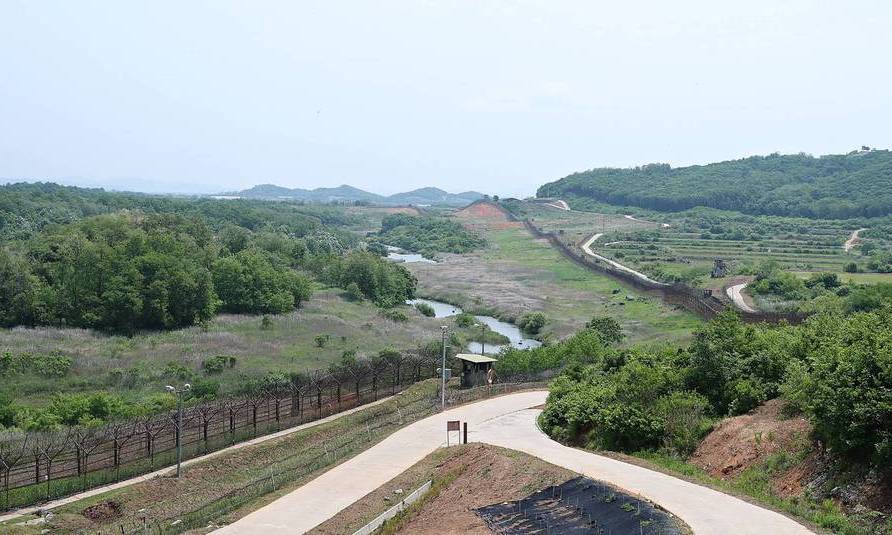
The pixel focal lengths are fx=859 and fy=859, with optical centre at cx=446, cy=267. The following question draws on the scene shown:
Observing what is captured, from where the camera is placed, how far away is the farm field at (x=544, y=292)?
73.9 m

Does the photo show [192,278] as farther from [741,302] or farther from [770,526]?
[770,526]

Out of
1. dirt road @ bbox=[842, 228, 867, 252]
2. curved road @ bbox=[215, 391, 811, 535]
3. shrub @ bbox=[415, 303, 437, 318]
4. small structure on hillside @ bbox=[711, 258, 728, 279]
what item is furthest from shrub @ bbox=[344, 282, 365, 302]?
dirt road @ bbox=[842, 228, 867, 252]

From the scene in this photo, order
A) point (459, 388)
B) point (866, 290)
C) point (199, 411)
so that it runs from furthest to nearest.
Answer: point (866, 290)
point (459, 388)
point (199, 411)

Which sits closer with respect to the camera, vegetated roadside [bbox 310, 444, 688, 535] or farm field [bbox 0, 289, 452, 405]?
vegetated roadside [bbox 310, 444, 688, 535]

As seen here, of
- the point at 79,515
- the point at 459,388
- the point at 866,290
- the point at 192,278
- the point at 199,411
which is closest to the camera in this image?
the point at 79,515

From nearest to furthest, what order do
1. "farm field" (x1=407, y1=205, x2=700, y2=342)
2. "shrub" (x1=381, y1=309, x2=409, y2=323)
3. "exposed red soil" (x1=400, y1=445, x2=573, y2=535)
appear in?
"exposed red soil" (x1=400, y1=445, x2=573, y2=535), "farm field" (x1=407, y1=205, x2=700, y2=342), "shrub" (x1=381, y1=309, x2=409, y2=323)

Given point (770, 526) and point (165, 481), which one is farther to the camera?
point (165, 481)

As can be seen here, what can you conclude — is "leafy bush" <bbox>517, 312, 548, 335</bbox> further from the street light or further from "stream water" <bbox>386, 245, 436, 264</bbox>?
"stream water" <bbox>386, 245, 436, 264</bbox>

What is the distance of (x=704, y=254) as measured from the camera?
118000 millimetres

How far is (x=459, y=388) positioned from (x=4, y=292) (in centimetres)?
3924

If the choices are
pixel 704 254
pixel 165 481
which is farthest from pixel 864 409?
pixel 704 254

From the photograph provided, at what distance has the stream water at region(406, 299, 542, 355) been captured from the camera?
69938mm

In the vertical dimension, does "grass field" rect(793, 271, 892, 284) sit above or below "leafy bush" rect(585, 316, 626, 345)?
above

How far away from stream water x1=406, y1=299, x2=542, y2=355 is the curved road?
29.0 m
